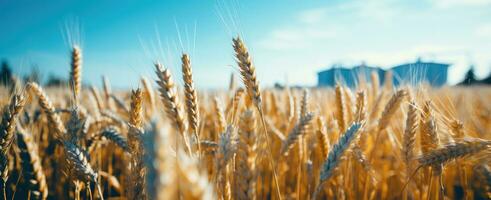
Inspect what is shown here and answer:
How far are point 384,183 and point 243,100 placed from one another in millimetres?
1337

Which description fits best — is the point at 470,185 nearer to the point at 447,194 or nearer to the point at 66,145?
the point at 447,194

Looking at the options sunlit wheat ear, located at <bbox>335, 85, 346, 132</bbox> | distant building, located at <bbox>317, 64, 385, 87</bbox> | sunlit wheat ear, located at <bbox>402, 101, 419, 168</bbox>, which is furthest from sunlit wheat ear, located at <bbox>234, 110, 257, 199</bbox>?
distant building, located at <bbox>317, 64, 385, 87</bbox>


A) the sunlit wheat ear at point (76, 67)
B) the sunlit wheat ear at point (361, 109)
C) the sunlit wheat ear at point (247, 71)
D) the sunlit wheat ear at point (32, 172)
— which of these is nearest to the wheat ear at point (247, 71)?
the sunlit wheat ear at point (247, 71)

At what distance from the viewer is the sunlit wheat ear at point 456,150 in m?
1.06

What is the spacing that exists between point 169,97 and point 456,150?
1.20 meters

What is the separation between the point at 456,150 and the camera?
3.59 feet

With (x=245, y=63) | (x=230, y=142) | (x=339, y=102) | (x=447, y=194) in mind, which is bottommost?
(x=447, y=194)

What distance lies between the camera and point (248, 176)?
3.04ft

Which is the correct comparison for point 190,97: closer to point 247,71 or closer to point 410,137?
point 247,71

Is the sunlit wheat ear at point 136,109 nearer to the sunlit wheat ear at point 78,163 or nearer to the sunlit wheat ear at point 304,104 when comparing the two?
the sunlit wheat ear at point 78,163

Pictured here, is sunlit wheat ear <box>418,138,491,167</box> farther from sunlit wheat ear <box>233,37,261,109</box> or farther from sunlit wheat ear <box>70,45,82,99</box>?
Answer: sunlit wheat ear <box>70,45,82,99</box>

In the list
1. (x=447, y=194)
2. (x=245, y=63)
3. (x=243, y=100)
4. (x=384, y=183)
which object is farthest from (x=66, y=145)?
(x=447, y=194)

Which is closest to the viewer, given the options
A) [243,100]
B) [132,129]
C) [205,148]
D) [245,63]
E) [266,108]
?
[132,129]

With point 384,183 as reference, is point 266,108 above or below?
above
